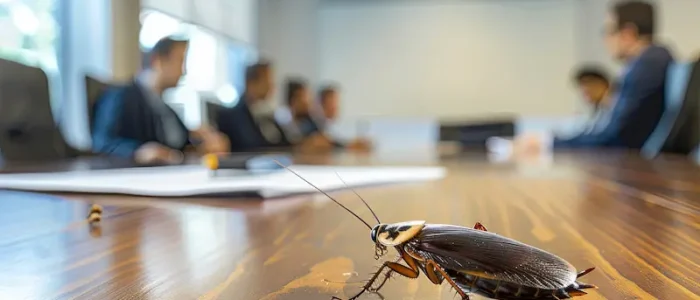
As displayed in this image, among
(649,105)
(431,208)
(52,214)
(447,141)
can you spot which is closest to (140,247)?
(52,214)

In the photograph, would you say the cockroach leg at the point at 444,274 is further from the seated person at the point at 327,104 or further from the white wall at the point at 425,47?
the white wall at the point at 425,47

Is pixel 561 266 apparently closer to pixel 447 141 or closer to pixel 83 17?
pixel 83 17

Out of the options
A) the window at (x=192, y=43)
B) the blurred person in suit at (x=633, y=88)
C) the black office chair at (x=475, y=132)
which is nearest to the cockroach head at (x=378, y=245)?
the blurred person in suit at (x=633, y=88)

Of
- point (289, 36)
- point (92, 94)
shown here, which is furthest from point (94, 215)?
point (289, 36)

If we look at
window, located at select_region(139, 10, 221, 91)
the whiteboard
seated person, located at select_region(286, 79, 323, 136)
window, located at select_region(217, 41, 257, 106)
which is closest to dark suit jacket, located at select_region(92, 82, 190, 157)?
window, located at select_region(139, 10, 221, 91)

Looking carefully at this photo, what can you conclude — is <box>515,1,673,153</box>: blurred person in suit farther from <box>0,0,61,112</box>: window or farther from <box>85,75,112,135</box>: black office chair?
<box>0,0,61,112</box>: window
